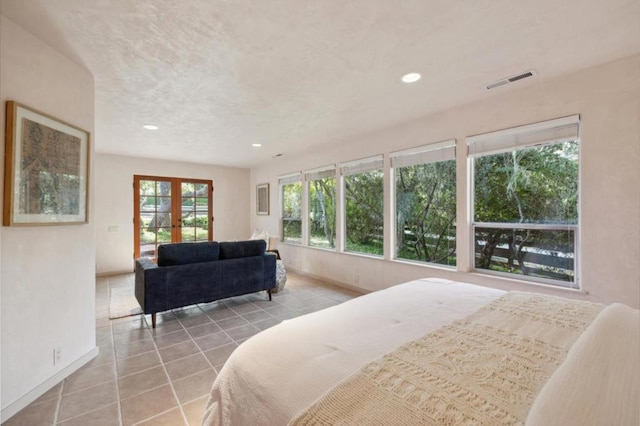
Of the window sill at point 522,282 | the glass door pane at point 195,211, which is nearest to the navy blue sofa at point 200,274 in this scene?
the window sill at point 522,282

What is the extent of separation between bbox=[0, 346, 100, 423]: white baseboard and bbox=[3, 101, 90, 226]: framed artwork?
1136mm

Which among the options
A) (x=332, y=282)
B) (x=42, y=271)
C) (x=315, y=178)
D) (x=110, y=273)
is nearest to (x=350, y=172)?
(x=315, y=178)

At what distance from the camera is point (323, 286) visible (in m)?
4.75

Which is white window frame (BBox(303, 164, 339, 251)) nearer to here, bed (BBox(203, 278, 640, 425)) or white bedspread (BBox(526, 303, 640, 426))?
bed (BBox(203, 278, 640, 425))

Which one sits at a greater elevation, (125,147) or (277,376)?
(125,147)

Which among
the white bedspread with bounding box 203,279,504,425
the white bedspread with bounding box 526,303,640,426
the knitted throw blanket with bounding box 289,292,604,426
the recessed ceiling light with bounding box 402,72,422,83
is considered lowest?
the white bedspread with bounding box 203,279,504,425

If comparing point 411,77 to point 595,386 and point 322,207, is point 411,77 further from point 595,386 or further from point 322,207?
point 322,207

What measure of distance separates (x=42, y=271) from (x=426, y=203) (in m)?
3.87

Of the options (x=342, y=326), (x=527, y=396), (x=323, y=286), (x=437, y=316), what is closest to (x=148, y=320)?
(x=323, y=286)

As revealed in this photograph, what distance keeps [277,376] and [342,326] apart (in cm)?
43

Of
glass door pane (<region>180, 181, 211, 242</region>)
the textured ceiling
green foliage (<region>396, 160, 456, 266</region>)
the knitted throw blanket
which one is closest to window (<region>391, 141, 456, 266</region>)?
green foliage (<region>396, 160, 456, 266</region>)

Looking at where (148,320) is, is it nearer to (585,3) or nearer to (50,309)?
(50,309)

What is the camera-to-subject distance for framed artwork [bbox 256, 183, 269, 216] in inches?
266

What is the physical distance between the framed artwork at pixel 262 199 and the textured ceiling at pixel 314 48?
349 cm
